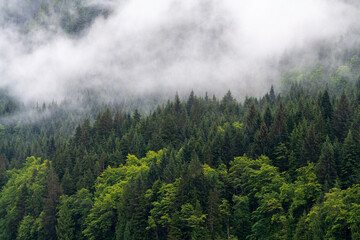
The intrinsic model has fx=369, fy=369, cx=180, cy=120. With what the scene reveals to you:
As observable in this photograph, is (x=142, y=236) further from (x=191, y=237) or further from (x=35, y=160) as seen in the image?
(x=35, y=160)

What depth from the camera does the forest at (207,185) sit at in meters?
59.9

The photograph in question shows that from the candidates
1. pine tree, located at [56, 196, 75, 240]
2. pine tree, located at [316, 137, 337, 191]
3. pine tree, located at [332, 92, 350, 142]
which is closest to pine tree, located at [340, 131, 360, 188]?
pine tree, located at [316, 137, 337, 191]

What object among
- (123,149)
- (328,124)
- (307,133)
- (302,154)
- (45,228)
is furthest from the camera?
(123,149)

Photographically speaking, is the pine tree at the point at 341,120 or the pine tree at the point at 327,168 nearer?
the pine tree at the point at 327,168

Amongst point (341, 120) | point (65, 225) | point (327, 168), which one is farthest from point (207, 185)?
point (65, 225)

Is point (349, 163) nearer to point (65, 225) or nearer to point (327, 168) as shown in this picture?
point (327, 168)

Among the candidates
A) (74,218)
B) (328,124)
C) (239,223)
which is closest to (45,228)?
(74,218)

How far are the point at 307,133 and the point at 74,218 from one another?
55961mm

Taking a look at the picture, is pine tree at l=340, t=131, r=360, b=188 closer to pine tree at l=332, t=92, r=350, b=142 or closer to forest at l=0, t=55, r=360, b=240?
forest at l=0, t=55, r=360, b=240

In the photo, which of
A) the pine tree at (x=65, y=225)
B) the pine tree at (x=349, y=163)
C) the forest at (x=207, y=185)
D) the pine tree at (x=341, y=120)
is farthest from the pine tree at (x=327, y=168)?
the pine tree at (x=65, y=225)

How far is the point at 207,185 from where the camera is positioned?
227 ft

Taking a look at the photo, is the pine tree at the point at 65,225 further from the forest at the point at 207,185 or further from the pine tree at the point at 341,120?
the pine tree at the point at 341,120

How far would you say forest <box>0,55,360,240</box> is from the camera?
2357 inches

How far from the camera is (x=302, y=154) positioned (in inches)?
2756
